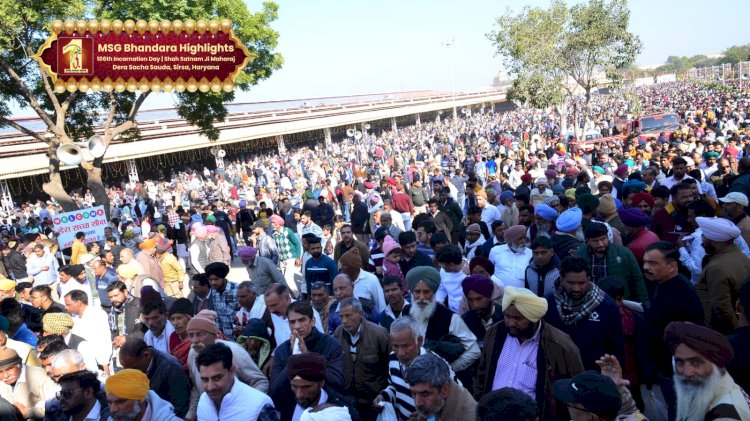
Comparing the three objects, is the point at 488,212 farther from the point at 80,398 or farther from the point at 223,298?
the point at 80,398

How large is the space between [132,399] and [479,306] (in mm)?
2310

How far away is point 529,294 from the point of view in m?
3.44

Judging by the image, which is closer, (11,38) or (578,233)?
Answer: (578,233)

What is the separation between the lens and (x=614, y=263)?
4.92 meters

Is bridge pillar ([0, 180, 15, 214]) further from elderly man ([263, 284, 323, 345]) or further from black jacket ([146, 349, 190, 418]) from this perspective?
black jacket ([146, 349, 190, 418])

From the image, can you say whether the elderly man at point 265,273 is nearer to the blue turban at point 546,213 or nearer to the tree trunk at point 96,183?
the blue turban at point 546,213

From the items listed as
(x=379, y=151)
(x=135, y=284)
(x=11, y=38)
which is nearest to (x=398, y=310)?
(x=135, y=284)

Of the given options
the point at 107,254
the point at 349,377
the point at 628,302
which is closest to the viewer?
the point at 349,377

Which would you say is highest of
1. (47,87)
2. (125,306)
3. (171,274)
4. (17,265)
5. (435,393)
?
(47,87)

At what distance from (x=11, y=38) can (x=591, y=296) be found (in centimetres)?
1424

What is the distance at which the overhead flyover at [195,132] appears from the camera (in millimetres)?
21531

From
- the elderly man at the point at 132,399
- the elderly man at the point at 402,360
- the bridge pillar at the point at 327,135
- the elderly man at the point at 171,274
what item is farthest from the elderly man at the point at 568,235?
the bridge pillar at the point at 327,135

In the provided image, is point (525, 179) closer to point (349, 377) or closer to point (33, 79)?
point (349, 377)

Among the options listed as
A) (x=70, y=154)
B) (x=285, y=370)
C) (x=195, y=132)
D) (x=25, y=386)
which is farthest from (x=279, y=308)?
(x=195, y=132)
